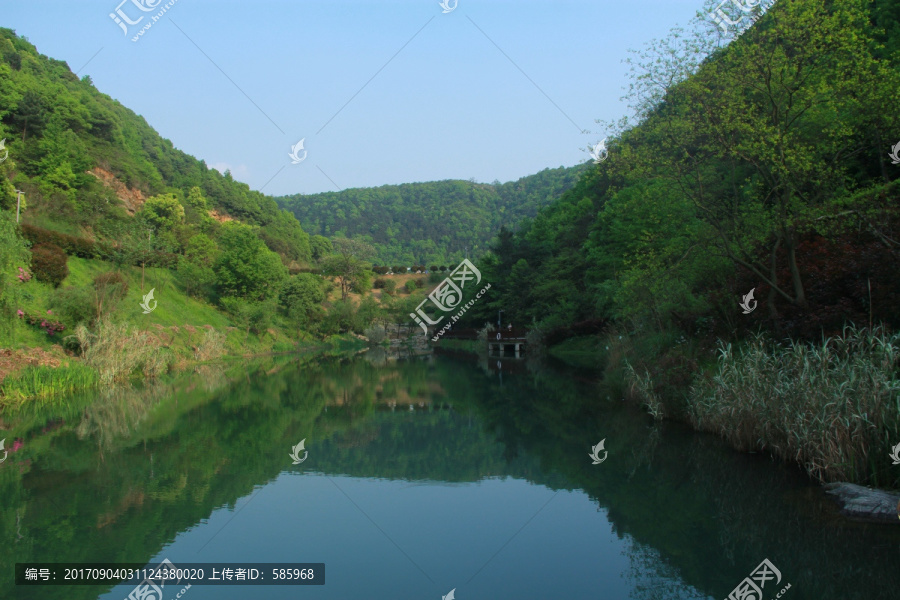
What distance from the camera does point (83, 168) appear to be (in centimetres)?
4606

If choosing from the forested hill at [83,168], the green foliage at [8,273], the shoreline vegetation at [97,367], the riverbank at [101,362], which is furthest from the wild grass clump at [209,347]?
the green foliage at [8,273]

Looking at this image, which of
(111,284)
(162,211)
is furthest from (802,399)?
(162,211)

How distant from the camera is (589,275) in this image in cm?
3769

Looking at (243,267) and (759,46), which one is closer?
(759,46)

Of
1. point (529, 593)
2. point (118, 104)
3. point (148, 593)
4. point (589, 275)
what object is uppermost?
point (118, 104)

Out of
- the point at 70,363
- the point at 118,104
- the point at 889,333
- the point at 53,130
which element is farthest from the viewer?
the point at 118,104

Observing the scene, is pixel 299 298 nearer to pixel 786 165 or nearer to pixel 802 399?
pixel 786 165

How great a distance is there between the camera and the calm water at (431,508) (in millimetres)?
6043

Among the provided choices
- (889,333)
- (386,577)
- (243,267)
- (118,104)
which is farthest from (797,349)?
(118,104)

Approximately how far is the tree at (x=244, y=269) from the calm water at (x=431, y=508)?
27.2m

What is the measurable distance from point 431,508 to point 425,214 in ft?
363

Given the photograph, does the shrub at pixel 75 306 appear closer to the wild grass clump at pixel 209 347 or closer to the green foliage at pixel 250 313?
the wild grass clump at pixel 209 347

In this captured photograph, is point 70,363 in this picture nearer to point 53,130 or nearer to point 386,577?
point 386,577

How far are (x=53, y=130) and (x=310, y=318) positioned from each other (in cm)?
2357
